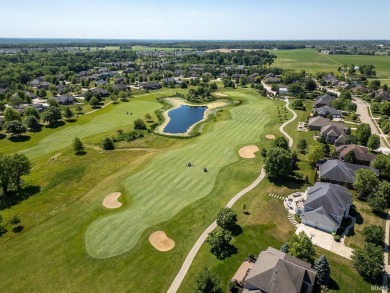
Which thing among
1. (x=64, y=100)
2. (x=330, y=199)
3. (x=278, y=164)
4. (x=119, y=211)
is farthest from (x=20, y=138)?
(x=330, y=199)

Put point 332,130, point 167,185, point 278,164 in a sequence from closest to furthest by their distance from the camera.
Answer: point 278,164 < point 167,185 < point 332,130

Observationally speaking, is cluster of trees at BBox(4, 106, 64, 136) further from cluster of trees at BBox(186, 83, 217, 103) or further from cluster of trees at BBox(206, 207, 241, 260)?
cluster of trees at BBox(206, 207, 241, 260)

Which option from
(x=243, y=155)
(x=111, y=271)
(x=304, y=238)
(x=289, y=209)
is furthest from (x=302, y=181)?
(x=111, y=271)

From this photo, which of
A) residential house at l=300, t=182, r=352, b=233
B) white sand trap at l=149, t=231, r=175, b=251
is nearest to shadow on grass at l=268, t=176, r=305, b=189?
residential house at l=300, t=182, r=352, b=233

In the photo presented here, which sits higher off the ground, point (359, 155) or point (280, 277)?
point (280, 277)

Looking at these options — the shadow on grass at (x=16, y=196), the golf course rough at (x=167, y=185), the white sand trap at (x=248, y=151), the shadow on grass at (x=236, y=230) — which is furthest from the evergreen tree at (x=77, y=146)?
the shadow on grass at (x=236, y=230)

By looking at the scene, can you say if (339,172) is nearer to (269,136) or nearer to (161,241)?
(269,136)
